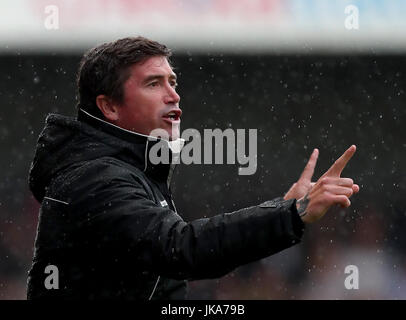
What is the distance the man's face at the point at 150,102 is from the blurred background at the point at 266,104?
5.36 metres

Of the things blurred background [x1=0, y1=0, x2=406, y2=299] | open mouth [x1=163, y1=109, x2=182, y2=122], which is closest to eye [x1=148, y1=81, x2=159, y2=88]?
open mouth [x1=163, y1=109, x2=182, y2=122]

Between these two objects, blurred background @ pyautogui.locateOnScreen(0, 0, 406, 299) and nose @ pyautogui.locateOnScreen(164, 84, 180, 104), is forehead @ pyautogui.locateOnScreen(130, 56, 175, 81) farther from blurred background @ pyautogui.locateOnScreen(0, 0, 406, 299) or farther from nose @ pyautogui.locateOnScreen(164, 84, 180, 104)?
blurred background @ pyautogui.locateOnScreen(0, 0, 406, 299)

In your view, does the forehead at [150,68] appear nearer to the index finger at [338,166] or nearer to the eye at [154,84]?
the eye at [154,84]

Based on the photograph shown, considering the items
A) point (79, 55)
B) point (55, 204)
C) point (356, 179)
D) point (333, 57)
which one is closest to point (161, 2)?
point (79, 55)

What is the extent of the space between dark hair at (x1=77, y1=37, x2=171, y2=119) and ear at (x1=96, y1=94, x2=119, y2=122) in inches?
0.5

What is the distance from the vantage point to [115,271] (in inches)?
96.6

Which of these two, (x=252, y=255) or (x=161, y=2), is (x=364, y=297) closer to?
(x=161, y=2)

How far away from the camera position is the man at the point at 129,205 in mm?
2289

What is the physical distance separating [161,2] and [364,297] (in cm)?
336

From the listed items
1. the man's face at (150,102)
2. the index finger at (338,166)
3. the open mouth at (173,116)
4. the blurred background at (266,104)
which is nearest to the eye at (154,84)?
the man's face at (150,102)

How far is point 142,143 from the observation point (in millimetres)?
2707

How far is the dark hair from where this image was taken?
2844mm

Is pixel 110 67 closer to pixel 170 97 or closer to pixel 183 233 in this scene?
pixel 170 97

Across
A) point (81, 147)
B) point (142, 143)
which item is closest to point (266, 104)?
point (142, 143)
